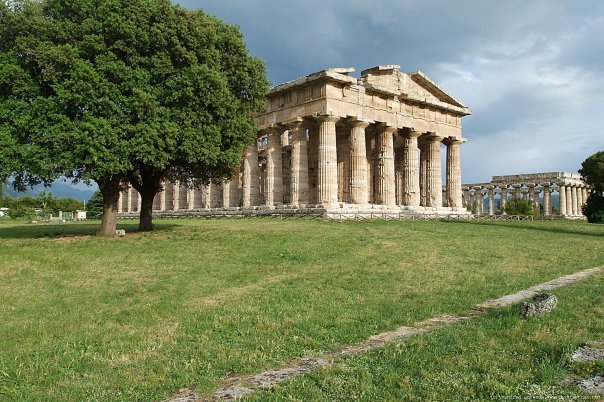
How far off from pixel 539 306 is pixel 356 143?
1364 inches

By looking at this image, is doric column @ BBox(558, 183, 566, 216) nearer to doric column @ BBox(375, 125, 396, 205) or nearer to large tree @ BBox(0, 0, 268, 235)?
doric column @ BBox(375, 125, 396, 205)

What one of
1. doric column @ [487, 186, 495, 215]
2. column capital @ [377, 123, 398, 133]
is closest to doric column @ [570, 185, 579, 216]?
doric column @ [487, 186, 495, 215]

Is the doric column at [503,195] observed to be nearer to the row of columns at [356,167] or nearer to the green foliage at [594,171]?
the green foliage at [594,171]

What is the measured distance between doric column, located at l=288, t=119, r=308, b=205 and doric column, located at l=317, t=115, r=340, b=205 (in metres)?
2.45

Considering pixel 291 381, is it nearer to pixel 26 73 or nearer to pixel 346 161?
pixel 26 73

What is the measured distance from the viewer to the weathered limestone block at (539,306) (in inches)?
409

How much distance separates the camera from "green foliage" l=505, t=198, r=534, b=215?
274 ft

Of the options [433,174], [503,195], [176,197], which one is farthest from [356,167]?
[503,195]

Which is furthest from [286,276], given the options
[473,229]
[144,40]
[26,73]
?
[473,229]

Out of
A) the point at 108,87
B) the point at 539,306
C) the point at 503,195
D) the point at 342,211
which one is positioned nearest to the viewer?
the point at 539,306

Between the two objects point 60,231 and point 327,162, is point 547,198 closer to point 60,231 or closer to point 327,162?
point 327,162

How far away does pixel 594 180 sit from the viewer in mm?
70062

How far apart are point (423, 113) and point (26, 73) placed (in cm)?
3731

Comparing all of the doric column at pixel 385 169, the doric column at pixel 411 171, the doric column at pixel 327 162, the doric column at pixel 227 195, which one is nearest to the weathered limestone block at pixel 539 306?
the doric column at pixel 327 162
